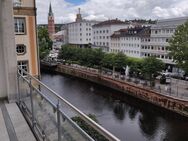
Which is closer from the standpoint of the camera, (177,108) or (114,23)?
(177,108)

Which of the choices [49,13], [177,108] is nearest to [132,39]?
[177,108]

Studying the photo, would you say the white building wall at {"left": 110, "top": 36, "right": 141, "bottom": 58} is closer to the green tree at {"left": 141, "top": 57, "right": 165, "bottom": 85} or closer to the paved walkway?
the green tree at {"left": 141, "top": 57, "right": 165, "bottom": 85}

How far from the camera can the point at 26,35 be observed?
742 inches

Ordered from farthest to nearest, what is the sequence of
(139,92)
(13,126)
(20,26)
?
(139,92) < (20,26) < (13,126)

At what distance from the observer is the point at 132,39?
4719 centimetres

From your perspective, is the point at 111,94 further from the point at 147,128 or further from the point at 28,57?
the point at 28,57

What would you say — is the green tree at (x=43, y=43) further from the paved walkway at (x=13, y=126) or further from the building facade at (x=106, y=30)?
the paved walkway at (x=13, y=126)

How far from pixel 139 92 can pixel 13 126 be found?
25.4 metres

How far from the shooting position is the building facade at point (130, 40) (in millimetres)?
45000

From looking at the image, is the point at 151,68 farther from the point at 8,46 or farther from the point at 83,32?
the point at 83,32

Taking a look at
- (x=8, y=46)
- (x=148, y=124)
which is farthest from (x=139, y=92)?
(x=8, y=46)

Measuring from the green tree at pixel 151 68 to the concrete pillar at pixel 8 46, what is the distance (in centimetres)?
2516

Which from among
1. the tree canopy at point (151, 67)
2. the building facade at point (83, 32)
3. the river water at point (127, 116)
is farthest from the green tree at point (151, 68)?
the building facade at point (83, 32)

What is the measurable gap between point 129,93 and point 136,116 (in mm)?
7562
